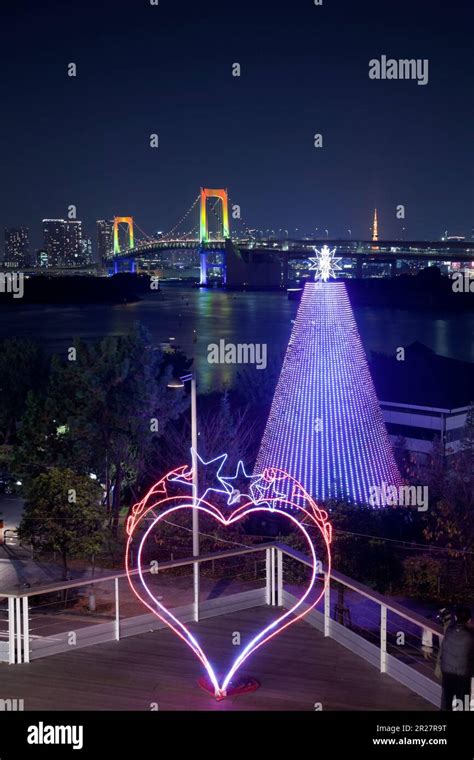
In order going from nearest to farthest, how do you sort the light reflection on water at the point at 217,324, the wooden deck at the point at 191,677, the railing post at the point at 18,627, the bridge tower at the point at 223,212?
the wooden deck at the point at 191,677 → the railing post at the point at 18,627 → the light reflection on water at the point at 217,324 → the bridge tower at the point at 223,212

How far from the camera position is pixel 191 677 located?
11.1 ft

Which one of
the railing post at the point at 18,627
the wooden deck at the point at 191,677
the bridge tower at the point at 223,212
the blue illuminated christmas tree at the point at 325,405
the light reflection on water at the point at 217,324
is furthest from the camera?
the bridge tower at the point at 223,212

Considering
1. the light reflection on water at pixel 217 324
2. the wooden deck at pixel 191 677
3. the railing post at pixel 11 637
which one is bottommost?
the light reflection on water at pixel 217 324

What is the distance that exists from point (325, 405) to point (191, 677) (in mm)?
4390

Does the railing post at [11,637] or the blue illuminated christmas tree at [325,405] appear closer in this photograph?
the railing post at [11,637]

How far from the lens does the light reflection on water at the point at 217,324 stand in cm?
3534

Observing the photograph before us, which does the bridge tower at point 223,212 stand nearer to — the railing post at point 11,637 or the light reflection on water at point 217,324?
the light reflection on water at point 217,324

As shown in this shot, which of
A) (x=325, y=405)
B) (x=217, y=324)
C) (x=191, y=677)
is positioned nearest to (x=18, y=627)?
(x=191, y=677)

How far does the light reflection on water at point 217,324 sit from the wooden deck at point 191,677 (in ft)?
67.3

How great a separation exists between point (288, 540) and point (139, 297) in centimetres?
6142

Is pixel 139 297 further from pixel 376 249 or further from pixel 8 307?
pixel 376 249

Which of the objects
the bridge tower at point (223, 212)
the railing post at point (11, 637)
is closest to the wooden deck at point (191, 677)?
the railing post at point (11, 637)

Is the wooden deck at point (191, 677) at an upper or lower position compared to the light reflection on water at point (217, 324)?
upper
